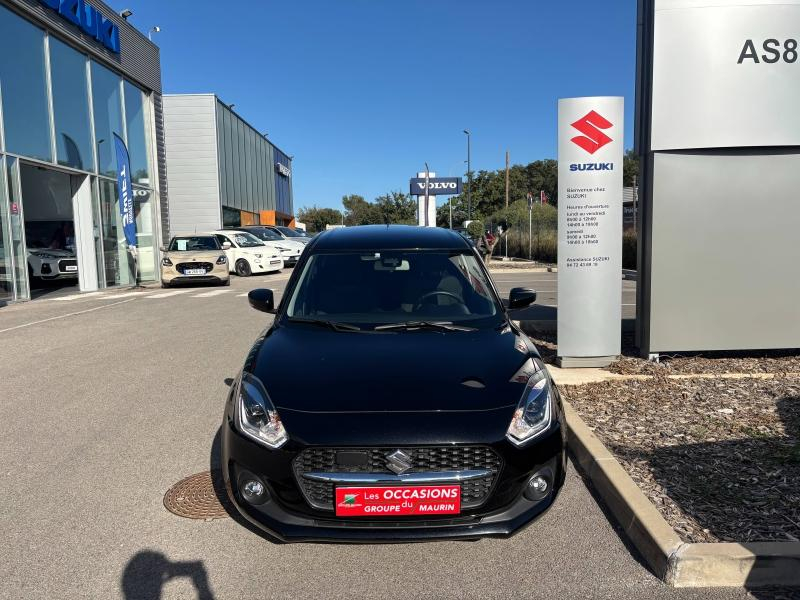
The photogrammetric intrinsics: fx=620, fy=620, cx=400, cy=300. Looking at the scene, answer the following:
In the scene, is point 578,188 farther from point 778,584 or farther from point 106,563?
point 106,563

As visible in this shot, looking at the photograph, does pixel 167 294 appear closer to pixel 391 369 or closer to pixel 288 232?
pixel 288 232

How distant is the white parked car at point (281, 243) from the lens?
24.5 m

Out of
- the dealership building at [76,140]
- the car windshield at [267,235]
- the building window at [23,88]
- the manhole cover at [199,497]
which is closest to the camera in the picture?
the manhole cover at [199,497]

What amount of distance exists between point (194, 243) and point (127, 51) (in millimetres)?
6786

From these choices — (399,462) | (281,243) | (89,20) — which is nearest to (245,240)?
(281,243)

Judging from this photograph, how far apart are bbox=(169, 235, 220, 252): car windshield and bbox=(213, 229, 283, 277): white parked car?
5.79 feet

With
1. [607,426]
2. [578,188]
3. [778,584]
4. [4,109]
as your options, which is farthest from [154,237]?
[778,584]

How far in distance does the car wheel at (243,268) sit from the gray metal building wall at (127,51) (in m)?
3.41

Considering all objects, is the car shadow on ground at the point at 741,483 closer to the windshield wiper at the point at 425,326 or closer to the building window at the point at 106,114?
the windshield wiper at the point at 425,326

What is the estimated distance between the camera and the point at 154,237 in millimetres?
21953

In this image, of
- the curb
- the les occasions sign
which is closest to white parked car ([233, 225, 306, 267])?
the les occasions sign

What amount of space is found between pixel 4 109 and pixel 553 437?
15557mm

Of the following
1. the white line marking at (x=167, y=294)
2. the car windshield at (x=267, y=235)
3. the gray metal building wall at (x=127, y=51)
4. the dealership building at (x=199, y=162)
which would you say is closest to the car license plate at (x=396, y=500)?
the white line marking at (x=167, y=294)

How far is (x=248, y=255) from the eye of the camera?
21391 millimetres
